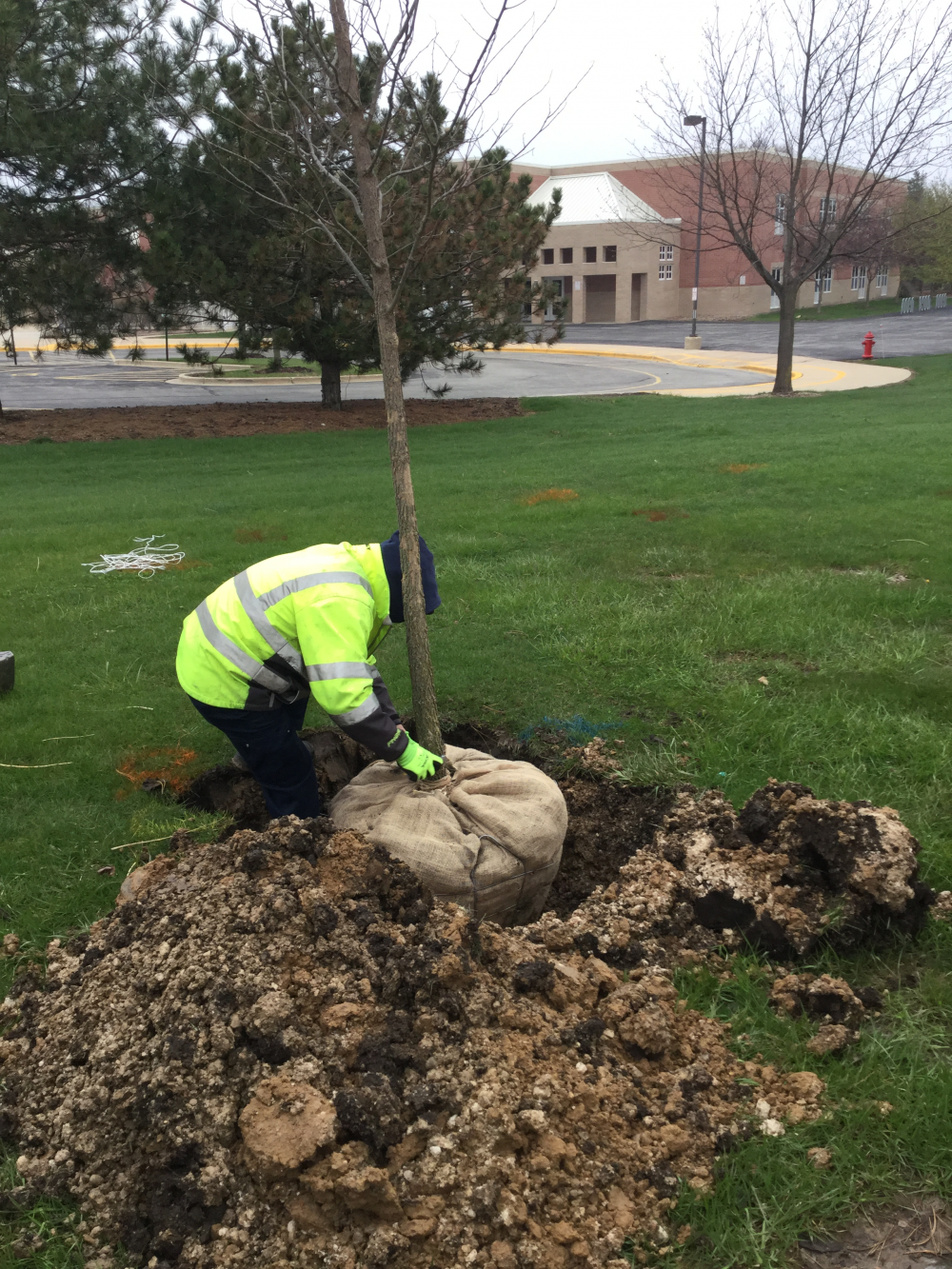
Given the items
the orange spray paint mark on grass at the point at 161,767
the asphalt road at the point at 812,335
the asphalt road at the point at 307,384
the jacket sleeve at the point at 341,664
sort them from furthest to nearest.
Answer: the asphalt road at the point at 812,335 < the asphalt road at the point at 307,384 < the orange spray paint mark on grass at the point at 161,767 < the jacket sleeve at the point at 341,664

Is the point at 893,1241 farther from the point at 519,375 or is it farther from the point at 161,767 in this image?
the point at 519,375

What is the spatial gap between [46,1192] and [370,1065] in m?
0.81

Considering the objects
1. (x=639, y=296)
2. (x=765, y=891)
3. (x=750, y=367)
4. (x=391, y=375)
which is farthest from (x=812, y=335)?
(x=765, y=891)

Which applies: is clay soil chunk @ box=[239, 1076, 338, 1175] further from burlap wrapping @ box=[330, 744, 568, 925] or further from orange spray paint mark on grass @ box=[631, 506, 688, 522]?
orange spray paint mark on grass @ box=[631, 506, 688, 522]

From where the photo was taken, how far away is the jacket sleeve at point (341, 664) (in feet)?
10.2

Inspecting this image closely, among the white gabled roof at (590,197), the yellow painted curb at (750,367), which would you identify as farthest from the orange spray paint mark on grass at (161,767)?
the white gabled roof at (590,197)

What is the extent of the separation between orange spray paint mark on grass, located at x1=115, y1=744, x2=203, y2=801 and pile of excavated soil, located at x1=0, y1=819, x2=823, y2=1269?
130 cm

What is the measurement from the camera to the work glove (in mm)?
3391

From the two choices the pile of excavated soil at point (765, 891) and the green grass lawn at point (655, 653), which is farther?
the pile of excavated soil at point (765, 891)

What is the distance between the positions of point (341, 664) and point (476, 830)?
744mm

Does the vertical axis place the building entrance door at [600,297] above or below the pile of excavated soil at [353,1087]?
above

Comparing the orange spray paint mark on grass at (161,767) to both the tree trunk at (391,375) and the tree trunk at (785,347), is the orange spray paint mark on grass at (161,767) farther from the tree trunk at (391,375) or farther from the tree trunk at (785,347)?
the tree trunk at (785,347)

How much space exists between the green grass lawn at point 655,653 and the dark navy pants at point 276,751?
0.49m

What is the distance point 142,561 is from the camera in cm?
743
